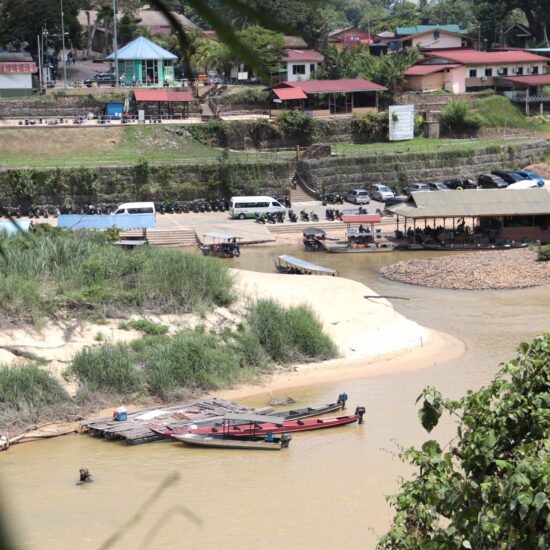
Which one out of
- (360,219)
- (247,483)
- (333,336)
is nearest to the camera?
(247,483)

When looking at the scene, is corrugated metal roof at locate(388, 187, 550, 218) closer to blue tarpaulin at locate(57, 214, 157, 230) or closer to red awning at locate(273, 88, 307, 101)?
blue tarpaulin at locate(57, 214, 157, 230)

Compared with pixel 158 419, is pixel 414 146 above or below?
above

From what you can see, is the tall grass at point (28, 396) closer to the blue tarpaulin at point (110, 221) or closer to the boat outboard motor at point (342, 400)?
the boat outboard motor at point (342, 400)

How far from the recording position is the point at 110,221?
1538 inches

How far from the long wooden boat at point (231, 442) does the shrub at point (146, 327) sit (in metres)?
5.25

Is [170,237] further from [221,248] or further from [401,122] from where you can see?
[401,122]

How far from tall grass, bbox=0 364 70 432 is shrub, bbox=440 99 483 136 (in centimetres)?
3795

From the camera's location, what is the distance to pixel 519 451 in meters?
9.12

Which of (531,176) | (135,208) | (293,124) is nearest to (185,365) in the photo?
(135,208)

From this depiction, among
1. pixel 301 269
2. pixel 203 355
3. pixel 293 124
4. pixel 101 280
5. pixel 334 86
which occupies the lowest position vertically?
pixel 203 355

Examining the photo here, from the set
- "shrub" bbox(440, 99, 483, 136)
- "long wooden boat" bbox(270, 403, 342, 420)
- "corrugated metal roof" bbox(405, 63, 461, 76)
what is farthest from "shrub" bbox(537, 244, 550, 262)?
"corrugated metal roof" bbox(405, 63, 461, 76)

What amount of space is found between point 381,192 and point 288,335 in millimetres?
22162

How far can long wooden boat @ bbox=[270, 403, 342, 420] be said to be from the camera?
20266 mm

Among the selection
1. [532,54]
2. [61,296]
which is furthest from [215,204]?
[532,54]
